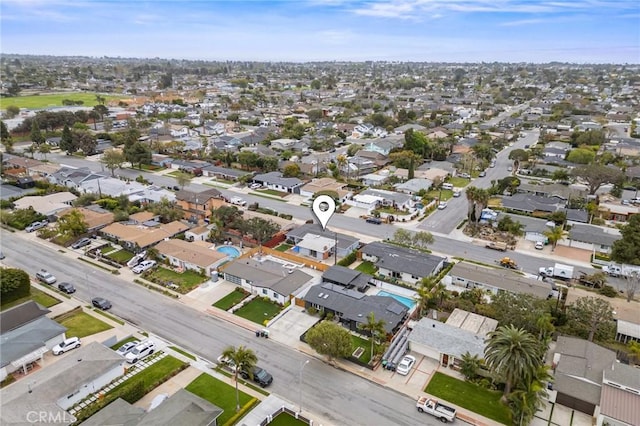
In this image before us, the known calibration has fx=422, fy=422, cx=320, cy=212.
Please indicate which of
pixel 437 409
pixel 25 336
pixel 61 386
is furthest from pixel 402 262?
pixel 25 336

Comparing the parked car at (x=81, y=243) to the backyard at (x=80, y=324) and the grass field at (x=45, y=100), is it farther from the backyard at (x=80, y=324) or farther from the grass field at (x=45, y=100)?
the grass field at (x=45, y=100)

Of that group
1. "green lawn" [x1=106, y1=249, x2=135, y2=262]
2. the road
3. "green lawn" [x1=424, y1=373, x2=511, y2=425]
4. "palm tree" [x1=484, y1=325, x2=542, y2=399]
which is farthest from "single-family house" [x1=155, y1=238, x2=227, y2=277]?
"palm tree" [x1=484, y1=325, x2=542, y2=399]

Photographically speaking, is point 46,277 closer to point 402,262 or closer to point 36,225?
point 36,225

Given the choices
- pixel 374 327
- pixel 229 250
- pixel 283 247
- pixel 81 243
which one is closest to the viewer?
pixel 374 327

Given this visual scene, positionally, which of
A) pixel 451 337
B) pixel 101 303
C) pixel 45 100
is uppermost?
pixel 45 100

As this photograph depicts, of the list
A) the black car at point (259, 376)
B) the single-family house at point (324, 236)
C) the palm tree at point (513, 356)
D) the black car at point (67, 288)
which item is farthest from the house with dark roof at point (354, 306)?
the black car at point (67, 288)

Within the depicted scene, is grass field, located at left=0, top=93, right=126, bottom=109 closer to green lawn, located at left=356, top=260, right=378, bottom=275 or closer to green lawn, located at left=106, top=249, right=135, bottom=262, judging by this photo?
green lawn, located at left=106, top=249, right=135, bottom=262
